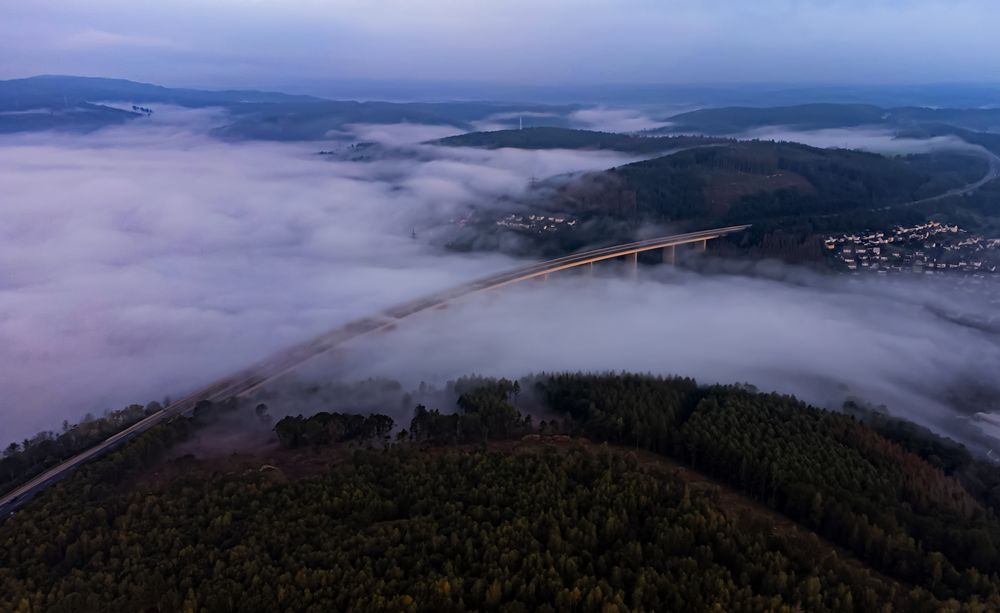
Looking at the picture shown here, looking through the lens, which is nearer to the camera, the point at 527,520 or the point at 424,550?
the point at 424,550

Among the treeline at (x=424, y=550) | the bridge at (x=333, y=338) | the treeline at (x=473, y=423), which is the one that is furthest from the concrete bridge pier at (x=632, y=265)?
the treeline at (x=424, y=550)

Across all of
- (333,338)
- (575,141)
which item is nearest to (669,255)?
(333,338)

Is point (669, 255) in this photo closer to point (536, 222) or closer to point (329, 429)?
point (536, 222)

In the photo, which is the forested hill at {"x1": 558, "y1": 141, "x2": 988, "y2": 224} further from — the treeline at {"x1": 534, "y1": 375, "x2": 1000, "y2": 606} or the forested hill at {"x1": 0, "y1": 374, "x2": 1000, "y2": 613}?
the forested hill at {"x1": 0, "y1": 374, "x2": 1000, "y2": 613}

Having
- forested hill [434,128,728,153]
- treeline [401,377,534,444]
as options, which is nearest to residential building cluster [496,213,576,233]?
forested hill [434,128,728,153]

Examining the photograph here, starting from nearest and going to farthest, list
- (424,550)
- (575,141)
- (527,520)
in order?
(424,550) < (527,520) < (575,141)
